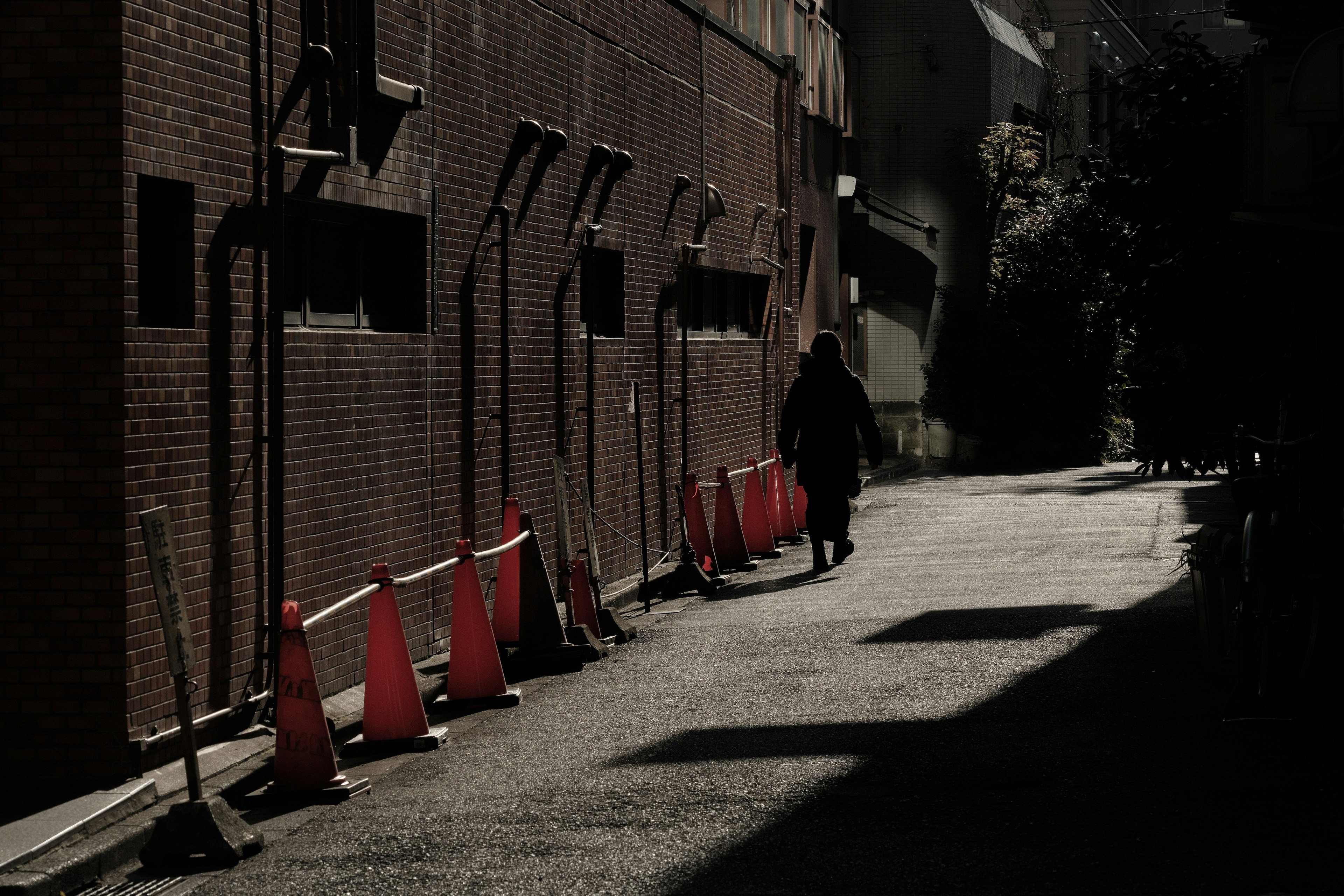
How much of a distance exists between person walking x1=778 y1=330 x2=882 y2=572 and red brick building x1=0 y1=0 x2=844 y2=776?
159 cm

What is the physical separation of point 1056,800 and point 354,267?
5416 millimetres

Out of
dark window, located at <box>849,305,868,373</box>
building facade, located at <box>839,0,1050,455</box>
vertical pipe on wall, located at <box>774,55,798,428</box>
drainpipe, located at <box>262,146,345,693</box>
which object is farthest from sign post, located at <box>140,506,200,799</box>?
building facade, located at <box>839,0,1050,455</box>

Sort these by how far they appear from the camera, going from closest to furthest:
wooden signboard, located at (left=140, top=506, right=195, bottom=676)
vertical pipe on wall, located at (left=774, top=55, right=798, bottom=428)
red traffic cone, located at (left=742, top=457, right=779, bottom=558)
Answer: wooden signboard, located at (left=140, top=506, right=195, bottom=676) < red traffic cone, located at (left=742, top=457, right=779, bottom=558) < vertical pipe on wall, located at (left=774, top=55, right=798, bottom=428)

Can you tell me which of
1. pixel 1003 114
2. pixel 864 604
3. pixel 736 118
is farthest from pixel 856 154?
pixel 864 604

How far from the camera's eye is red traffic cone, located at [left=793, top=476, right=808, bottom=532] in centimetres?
1886

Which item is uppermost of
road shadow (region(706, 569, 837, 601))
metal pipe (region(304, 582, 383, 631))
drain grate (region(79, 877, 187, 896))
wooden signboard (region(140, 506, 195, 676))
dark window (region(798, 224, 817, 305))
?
dark window (region(798, 224, 817, 305))

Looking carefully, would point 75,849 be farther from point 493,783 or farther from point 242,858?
point 493,783

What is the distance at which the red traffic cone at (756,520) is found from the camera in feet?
55.3

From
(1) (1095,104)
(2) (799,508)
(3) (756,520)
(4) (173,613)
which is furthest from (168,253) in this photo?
(1) (1095,104)

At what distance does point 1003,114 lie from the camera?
113 ft

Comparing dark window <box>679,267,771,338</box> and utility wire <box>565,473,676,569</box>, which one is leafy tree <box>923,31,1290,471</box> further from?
dark window <box>679,267,771,338</box>

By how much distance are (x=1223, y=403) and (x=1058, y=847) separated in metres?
5.55

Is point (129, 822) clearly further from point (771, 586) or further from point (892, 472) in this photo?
point (892, 472)

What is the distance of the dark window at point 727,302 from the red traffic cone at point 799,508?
2.08 meters
